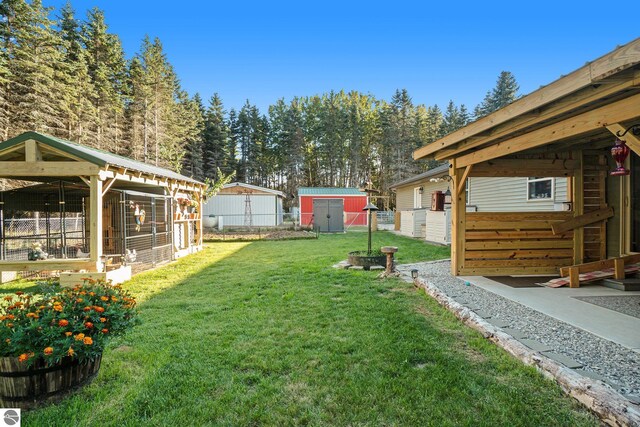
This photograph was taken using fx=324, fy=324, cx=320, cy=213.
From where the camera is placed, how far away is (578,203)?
226 inches

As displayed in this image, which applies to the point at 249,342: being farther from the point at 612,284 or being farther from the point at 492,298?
the point at 612,284

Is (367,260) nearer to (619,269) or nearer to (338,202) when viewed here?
(619,269)

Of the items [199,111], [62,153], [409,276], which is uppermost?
[199,111]

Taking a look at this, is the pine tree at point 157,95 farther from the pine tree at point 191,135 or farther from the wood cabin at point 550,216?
the wood cabin at point 550,216

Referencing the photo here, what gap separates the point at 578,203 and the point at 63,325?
23.9 feet

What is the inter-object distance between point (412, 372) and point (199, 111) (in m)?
40.2

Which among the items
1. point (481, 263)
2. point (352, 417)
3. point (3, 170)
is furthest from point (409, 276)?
point (3, 170)

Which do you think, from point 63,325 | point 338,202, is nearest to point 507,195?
point 338,202

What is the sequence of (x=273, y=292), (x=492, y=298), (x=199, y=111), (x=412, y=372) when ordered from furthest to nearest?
(x=199, y=111), (x=273, y=292), (x=492, y=298), (x=412, y=372)

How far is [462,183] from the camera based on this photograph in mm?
5895

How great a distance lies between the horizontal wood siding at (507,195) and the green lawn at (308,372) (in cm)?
583

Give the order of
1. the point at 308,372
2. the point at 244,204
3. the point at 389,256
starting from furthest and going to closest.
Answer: the point at 244,204, the point at 389,256, the point at 308,372

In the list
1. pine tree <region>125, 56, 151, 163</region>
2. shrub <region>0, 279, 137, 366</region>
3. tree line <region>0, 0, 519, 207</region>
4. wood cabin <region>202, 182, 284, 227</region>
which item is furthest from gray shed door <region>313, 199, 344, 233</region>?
shrub <region>0, 279, 137, 366</region>

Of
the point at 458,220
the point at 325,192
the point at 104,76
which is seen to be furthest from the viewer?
the point at 325,192
